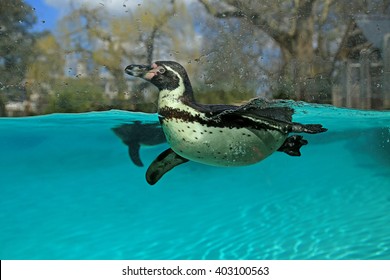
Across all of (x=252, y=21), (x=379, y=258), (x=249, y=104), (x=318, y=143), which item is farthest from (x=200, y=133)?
(x=318, y=143)

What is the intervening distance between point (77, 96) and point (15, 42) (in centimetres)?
26

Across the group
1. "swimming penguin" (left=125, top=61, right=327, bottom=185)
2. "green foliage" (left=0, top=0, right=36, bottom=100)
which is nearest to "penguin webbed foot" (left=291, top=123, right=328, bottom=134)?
"swimming penguin" (left=125, top=61, right=327, bottom=185)

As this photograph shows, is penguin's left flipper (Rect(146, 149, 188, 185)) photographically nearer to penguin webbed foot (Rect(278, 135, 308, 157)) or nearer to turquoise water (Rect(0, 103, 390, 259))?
turquoise water (Rect(0, 103, 390, 259))

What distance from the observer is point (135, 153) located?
Result: 6.01ft

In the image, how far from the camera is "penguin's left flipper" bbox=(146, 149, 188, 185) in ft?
4.44

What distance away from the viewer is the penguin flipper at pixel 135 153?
1.76 m

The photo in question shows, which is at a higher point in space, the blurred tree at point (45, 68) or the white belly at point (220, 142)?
the blurred tree at point (45, 68)

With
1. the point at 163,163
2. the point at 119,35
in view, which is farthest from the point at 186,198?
the point at 119,35

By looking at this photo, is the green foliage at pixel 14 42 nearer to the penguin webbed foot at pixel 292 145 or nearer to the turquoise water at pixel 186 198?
the turquoise water at pixel 186 198

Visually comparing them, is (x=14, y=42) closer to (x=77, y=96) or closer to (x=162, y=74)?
(x=77, y=96)

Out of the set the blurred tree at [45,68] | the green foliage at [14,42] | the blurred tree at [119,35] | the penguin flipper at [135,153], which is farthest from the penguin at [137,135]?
the green foliage at [14,42]

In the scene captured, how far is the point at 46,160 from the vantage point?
2.36 metres

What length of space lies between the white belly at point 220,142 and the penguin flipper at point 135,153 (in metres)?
0.51

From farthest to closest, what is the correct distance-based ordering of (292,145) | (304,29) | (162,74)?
1. (304,29)
2. (292,145)
3. (162,74)
